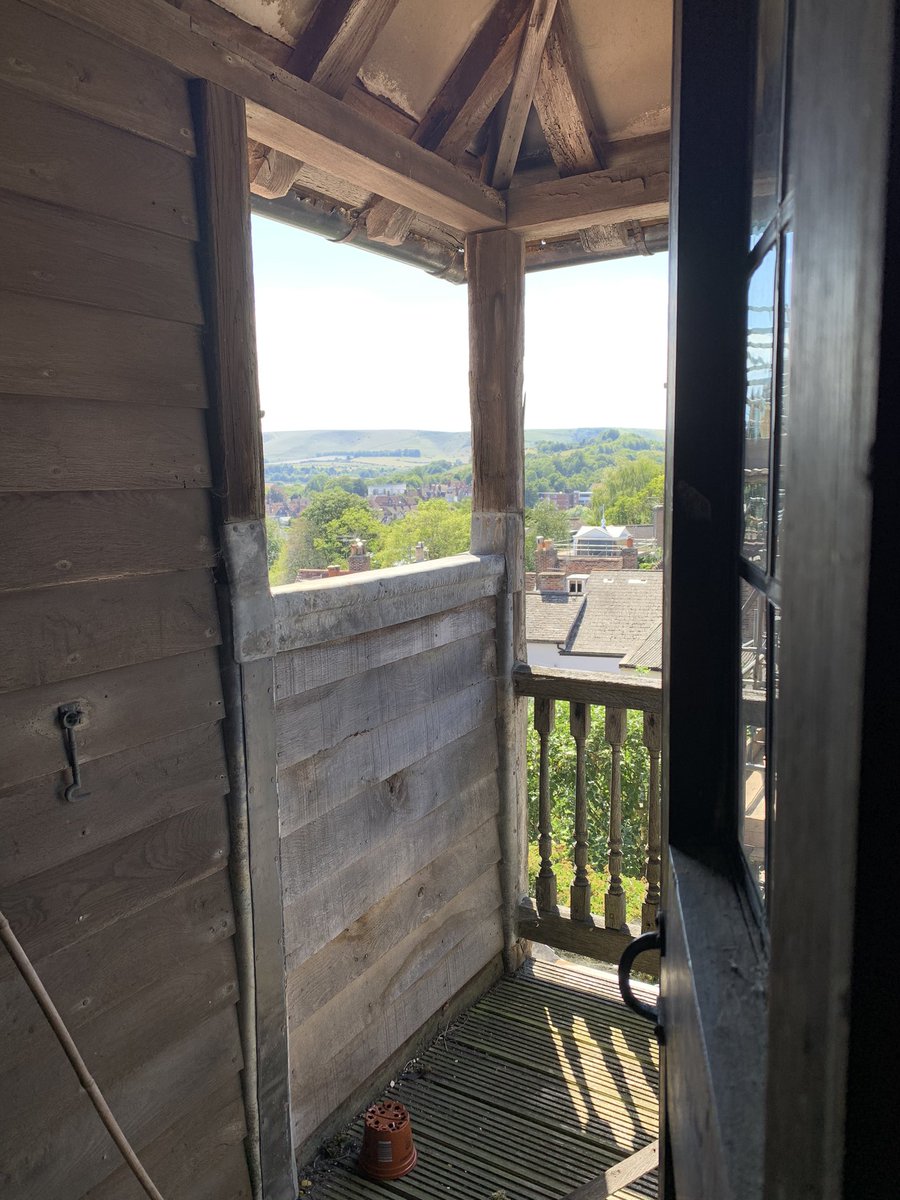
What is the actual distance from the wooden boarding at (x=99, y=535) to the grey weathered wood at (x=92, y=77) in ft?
1.83

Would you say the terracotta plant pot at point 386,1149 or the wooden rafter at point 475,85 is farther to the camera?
the wooden rafter at point 475,85

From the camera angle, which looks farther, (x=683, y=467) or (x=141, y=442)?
(x=141, y=442)

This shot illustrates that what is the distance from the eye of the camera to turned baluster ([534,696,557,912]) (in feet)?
9.76

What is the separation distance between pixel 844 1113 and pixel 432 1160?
8.08 ft

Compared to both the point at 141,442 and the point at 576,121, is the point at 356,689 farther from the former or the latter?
the point at 576,121

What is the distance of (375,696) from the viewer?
238 cm

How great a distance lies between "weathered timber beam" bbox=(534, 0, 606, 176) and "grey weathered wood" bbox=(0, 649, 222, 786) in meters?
2.11

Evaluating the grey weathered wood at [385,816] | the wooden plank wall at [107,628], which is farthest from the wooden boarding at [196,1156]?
the grey weathered wood at [385,816]

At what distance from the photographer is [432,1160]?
229cm

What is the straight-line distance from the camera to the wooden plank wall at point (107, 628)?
140cm

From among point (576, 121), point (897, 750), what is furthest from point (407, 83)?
point (897, 750)

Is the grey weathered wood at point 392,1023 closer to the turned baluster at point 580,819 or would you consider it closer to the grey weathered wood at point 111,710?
the turned baluster at point 580,819

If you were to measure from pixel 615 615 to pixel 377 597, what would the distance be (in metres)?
14.8

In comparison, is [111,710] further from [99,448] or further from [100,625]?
[99,448]
